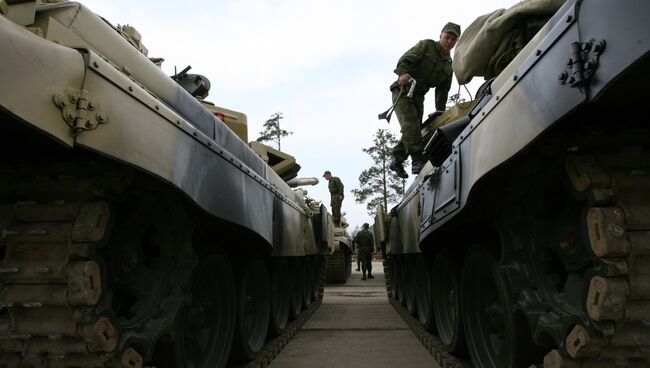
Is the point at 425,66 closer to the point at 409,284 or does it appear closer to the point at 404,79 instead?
the point at 404,79

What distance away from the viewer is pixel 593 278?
70.5 inches

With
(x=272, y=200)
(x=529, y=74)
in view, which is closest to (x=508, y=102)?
(x=529, y=74)

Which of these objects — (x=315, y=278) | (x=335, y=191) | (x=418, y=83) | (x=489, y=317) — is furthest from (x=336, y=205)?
(x=489, y=317)

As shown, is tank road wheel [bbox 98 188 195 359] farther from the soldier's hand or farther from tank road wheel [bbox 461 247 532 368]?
the soldier's hand

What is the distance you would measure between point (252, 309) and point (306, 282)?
3.67 m

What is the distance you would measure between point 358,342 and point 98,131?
4.41 meters

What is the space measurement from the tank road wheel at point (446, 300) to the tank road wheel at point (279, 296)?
1735 mm

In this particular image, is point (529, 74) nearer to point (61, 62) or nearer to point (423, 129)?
point (61, 62)

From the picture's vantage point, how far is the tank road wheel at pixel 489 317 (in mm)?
2678

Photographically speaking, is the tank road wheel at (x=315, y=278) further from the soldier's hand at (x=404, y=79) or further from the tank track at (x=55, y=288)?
the tank track at (x=55, y=288)

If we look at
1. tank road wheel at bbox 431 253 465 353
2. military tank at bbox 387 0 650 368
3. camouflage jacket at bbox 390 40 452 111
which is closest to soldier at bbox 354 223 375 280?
camouflage jacket at bbox 390 40 452 111

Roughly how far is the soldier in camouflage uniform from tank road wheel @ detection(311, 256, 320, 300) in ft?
22.5

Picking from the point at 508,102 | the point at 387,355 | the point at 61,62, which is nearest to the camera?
the point at 61,62

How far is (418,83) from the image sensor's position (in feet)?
19.1
